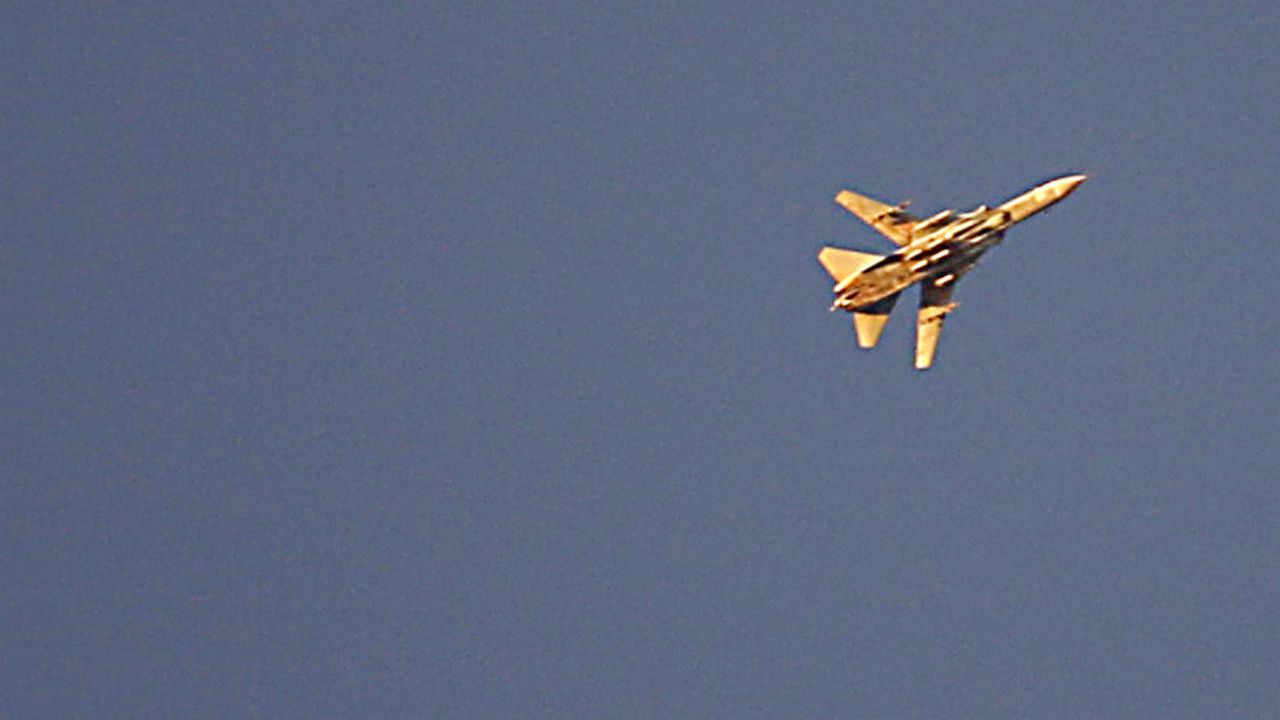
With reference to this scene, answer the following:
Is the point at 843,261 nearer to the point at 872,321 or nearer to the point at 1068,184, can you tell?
the point at 872,321

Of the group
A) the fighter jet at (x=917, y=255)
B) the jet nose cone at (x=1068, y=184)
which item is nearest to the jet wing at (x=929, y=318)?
the fighter jet at (x=917, y=255)

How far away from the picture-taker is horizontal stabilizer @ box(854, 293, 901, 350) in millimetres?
158375

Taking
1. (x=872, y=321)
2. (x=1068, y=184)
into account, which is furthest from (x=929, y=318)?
(x=1068, y=184)

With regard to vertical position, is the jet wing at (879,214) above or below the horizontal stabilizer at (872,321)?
above

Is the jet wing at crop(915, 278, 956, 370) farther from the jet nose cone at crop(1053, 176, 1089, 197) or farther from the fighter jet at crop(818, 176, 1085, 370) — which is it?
the jet nose cone at crop(1053, 176, 1089, 197)

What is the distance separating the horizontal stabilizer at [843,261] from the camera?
157 m

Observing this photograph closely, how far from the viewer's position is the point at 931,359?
530 feet

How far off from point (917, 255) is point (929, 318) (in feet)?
20.4

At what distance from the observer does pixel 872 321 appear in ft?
521

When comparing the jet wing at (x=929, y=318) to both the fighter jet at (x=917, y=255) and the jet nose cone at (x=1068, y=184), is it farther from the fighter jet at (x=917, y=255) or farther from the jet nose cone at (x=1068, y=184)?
the jet nose cone at (x=1068, y=184)

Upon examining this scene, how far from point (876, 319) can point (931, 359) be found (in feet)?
17.4

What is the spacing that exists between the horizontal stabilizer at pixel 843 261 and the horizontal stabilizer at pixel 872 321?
2743 millimetres

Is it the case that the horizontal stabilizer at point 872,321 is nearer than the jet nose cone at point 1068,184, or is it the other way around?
the jet nose cone at point 1068,184

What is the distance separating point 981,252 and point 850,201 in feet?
29.1
